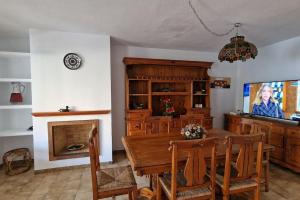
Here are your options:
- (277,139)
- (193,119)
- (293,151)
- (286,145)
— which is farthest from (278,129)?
(193,119)

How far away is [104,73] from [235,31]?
248cm

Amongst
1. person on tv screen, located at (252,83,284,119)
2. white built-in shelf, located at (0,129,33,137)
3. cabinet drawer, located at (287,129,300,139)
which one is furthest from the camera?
person on tv screen, located at (252,83,284,119)

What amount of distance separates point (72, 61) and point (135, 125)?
176 centimetres

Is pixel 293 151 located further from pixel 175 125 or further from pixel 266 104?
pixel 175 125

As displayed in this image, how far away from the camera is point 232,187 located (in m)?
1.76

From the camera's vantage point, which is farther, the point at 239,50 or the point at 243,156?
the point at 239,50

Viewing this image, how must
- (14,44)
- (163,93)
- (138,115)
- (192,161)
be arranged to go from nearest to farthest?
(192,161)
(14,44)
(138,115)
(163,93)

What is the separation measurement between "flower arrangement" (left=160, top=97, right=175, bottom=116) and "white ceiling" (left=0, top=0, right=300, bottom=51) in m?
1.48

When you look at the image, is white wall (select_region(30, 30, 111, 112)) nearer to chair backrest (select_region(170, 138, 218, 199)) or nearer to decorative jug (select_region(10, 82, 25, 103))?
decorative jug (select_region(10, 82, 25, 103))

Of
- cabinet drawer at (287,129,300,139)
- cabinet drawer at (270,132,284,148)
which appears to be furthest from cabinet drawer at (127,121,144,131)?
cabinet drawer at (287,129,300,139)

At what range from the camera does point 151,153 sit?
75.2 inches

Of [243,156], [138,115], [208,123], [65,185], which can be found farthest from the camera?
[208,123]

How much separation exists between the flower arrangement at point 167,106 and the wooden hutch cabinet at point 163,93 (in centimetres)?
3

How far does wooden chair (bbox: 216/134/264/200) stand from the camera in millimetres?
1666
